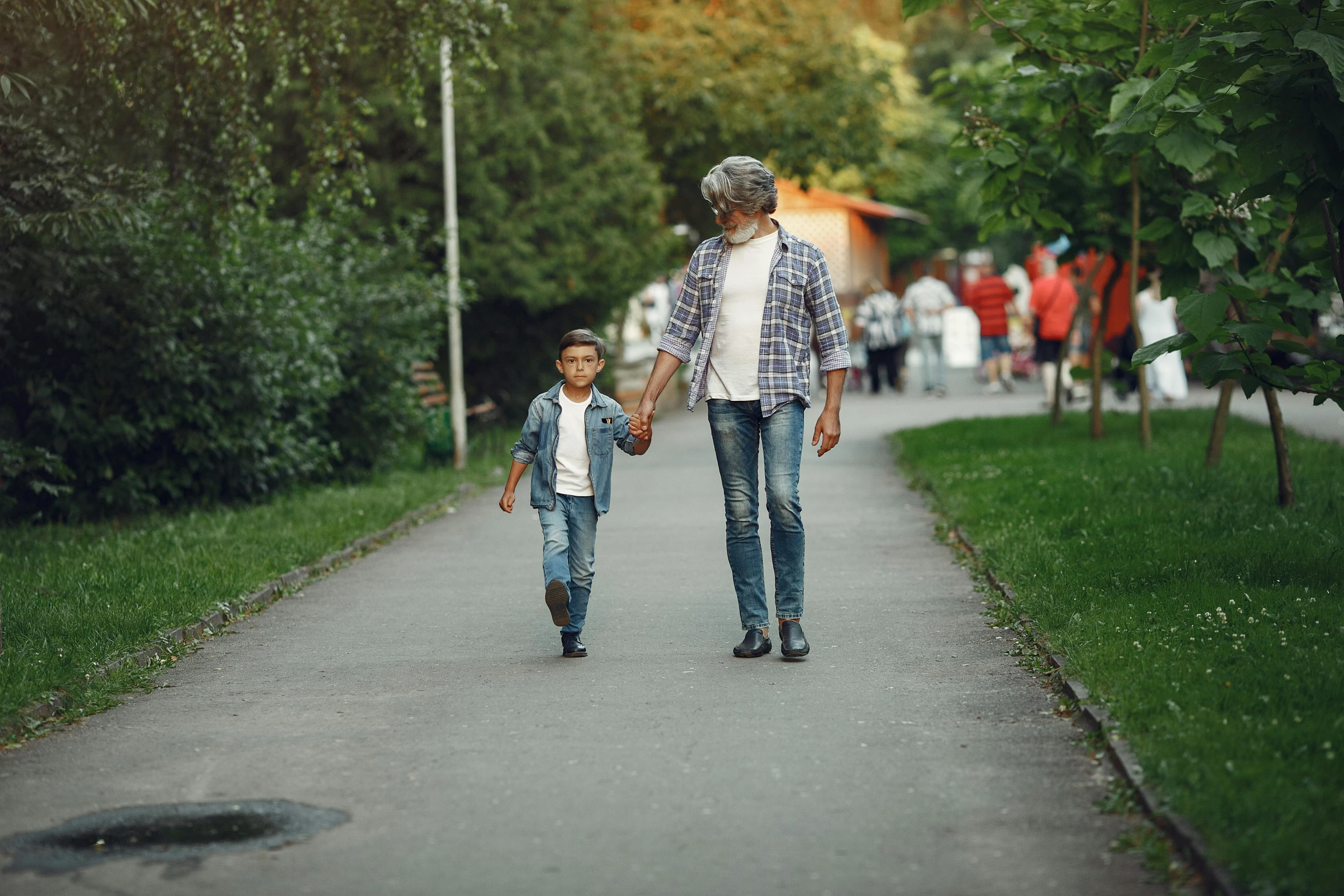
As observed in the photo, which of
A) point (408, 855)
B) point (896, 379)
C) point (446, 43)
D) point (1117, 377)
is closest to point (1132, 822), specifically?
point (408, 855)

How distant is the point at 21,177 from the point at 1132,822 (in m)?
8.43

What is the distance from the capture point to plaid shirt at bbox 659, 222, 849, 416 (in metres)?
7.39

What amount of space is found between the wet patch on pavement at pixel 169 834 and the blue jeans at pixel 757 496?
8.81 feet

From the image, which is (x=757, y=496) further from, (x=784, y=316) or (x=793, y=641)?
(x=784, y=316)

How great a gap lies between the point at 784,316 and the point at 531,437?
4.12 feet

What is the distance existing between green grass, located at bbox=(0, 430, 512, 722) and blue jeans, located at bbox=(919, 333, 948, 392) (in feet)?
48.7

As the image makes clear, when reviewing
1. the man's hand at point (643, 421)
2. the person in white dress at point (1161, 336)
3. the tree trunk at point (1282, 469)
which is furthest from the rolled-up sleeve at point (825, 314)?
the person in white dress at point (1161, 336)

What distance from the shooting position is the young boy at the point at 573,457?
776cm

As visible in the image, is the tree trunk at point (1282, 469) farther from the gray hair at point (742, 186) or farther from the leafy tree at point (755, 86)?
the leafy tree at point (755, 86)

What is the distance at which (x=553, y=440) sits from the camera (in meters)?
7.79

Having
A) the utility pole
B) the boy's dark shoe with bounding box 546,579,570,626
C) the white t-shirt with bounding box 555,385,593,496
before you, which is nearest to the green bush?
the utility pole

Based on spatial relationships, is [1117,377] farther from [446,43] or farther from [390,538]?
[390,538]

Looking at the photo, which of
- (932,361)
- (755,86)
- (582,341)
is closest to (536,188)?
(755,86)

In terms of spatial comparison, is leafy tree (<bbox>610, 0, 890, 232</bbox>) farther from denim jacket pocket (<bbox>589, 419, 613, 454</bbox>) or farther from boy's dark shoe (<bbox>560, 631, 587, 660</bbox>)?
boy's dark shoe (<bbox>560, 631, 587, 660</bbox>)
